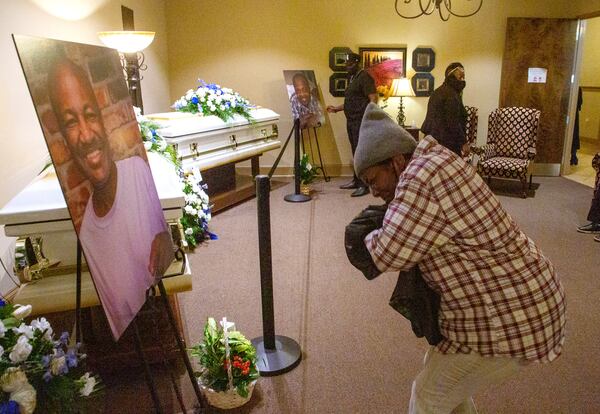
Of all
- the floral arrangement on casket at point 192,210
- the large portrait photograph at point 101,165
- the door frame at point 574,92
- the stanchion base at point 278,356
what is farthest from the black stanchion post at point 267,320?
the door frame at point 574,92

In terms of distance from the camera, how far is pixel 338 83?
6.42 meters

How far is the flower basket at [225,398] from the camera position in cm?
211

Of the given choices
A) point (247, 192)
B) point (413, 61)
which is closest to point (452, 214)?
point (247, 192)

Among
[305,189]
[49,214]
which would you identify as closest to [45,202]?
[49,214]

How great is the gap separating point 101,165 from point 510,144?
5.55m

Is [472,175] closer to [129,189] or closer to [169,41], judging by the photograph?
[129,189]

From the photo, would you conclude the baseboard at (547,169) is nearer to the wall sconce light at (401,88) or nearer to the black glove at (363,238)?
the wall sconce light at (401,88)

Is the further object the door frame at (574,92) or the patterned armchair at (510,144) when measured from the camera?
the door frame at (574,92)

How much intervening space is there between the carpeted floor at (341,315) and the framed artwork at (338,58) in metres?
2.25

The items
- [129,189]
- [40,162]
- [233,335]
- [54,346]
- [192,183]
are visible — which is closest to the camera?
[54,346]

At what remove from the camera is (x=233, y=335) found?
2.24 meters

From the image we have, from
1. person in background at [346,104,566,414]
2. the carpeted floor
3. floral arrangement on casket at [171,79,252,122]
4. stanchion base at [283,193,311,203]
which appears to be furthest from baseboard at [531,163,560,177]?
person in background at [346,104,566,414]

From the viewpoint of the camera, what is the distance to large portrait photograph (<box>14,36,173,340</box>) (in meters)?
1.19

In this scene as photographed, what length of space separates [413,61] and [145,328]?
16.9ft
